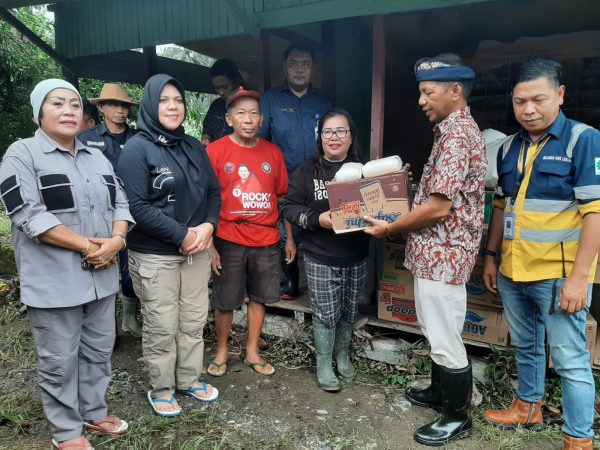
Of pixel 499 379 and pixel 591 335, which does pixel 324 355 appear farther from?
pixel 591 335

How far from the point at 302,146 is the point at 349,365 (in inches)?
67.4

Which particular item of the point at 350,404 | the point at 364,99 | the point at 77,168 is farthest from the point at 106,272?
the point at 364,99

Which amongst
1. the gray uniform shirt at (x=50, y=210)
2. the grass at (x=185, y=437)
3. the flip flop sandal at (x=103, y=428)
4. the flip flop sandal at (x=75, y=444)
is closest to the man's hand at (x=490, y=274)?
the grass at (x=185, y=437)

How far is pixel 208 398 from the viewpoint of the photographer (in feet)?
10.3

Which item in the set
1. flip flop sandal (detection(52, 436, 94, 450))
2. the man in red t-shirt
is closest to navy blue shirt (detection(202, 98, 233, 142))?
the man in red t-shirt

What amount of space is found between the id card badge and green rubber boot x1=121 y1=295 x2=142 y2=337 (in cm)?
293

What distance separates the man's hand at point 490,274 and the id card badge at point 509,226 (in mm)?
Result: 311

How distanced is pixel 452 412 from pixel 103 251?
7.05 feet

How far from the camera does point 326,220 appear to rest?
2.94 metres

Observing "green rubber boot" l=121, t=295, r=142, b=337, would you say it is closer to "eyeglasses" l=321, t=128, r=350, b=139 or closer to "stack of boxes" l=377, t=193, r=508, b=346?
"stack of boxes" l=377, t=193, r=508, b=346

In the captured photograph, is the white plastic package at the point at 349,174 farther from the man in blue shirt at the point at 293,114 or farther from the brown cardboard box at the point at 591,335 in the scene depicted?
the brown cardboard box at the point at 591,335

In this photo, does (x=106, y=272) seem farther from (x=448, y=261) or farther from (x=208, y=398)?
(x=448, y=261)

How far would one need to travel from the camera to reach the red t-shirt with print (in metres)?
3.19

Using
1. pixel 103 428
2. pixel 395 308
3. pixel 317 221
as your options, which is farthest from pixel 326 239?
pixel 103 428
